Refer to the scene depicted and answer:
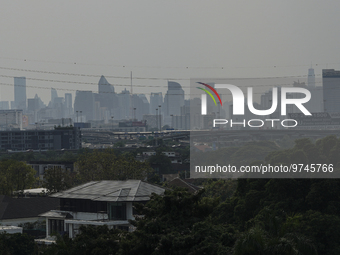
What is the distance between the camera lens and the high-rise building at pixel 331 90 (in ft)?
173

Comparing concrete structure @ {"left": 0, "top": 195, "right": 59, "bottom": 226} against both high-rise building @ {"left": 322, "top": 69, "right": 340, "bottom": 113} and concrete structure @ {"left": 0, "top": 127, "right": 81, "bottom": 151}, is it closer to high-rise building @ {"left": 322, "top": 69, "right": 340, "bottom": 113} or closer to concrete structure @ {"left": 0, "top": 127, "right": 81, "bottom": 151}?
high-rise building @ {"left": 322, "top": 69, "right": 340, "bottom": 113}

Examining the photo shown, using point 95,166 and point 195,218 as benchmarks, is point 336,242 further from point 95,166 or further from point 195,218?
point 95,166

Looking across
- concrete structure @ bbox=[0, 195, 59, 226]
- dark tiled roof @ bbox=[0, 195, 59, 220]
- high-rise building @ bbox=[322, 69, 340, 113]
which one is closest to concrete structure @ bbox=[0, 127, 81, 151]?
high-rise building @ bbox=[322, 69, 340, 113]

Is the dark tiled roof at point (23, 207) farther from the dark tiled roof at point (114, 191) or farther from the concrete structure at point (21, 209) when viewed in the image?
the dark tiled roof at point (114, 191)

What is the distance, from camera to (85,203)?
34156mm

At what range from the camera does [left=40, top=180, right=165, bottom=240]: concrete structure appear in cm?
3228

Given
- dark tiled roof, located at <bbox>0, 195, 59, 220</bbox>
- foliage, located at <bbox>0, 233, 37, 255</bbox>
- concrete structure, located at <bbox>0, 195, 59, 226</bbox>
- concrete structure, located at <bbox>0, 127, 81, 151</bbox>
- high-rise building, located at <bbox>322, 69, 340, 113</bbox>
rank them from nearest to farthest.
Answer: foliage, located at <bbox>0, 233, 37, 255</bbox>
concrete structure, located at <bbox>0, 195, 59, 226</bbox>
dark tiled roof, located at <bbox>0, 195, 59, 220</bbox>
high-rise building, located at <bbox>322, 69, 340, 113</bbox>
concrete structure, located at <bbox>0, 127, 81, 151</bbox>

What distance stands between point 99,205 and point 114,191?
1.39 meters

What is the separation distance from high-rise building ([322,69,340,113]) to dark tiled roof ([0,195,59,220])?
86.7 ft

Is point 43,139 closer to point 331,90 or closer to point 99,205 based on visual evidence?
point 331,90

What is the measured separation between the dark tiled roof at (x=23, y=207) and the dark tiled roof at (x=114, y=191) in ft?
18.6

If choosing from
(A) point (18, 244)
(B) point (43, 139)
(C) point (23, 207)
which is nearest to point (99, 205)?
(A) point (18, 244)

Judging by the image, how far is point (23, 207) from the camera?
1703 inches

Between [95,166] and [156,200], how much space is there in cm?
3492
